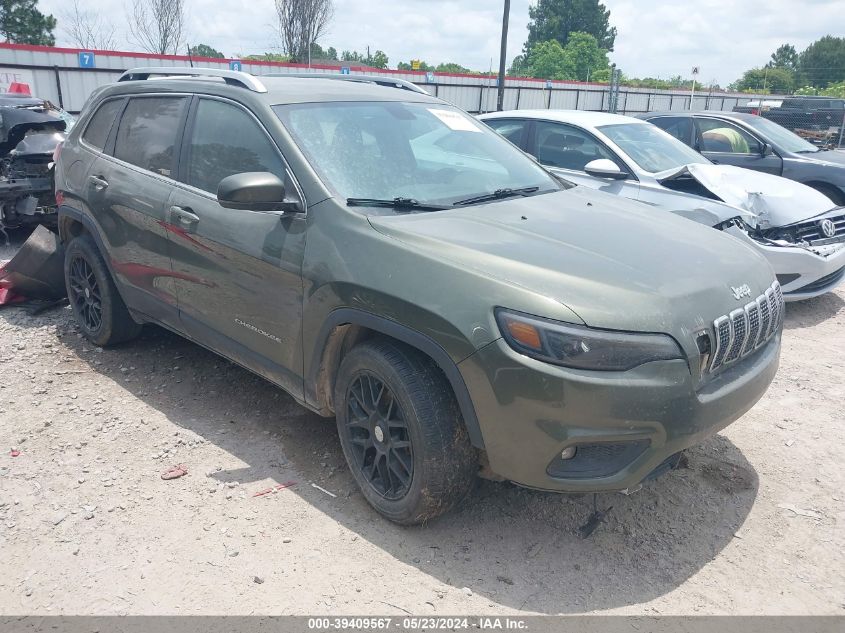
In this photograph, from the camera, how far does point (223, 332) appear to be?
3834mm

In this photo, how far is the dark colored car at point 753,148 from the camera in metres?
8.91

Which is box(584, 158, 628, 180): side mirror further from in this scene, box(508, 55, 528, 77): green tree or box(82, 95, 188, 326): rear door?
box(508, 55, 528, 77): green tree

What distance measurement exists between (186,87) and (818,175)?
7.98m

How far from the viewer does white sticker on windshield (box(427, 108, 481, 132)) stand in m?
4.18

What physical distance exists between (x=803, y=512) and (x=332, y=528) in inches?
86.7

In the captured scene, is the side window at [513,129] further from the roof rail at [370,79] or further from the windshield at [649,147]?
the roof rail at [370,79]

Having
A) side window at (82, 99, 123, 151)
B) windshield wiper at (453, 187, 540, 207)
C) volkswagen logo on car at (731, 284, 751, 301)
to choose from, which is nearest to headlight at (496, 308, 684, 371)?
volkswagen logo on car at (731, 284, 751, 301)

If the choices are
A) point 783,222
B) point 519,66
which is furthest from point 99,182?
point 519,66

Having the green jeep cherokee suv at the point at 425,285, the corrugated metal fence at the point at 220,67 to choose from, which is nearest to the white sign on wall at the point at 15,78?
the corrugated metal fence at the point at 220,67

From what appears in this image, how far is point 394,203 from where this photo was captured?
129 inches

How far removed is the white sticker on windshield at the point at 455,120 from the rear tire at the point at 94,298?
2.49 metres

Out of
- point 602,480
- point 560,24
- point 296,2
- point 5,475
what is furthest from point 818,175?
point 560,24

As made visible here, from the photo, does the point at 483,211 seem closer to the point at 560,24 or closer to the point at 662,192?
the point at 662,192

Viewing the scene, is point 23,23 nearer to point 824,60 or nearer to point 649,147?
point 649,147
